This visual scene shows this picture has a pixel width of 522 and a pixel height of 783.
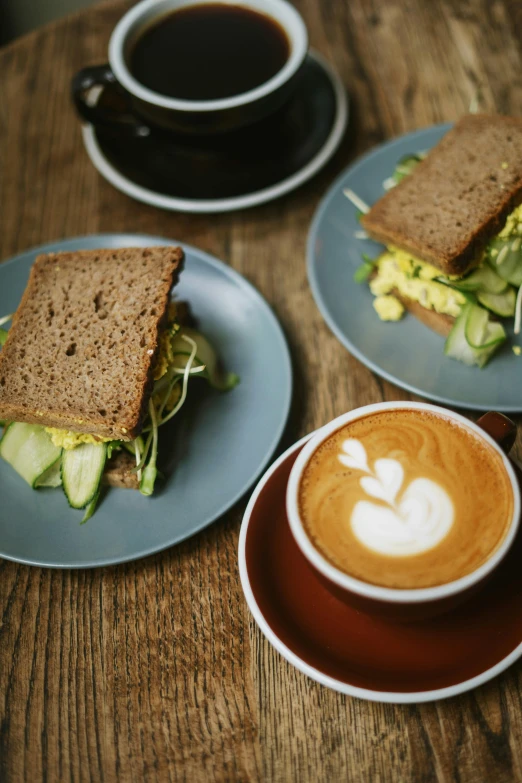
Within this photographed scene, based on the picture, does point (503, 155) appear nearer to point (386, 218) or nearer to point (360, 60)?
point (386, 218)

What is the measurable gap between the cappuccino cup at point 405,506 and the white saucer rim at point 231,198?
770 millimetres

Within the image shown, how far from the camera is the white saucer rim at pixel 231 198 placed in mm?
1653

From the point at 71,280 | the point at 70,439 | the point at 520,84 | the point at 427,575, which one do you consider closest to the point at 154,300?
the point at 71,280

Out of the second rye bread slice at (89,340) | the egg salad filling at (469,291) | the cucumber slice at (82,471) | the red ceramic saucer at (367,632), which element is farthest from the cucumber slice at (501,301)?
the cucumber slice at (82,471)

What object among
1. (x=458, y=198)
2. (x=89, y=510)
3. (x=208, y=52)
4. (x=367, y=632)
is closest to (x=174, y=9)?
(x=208, y=52)

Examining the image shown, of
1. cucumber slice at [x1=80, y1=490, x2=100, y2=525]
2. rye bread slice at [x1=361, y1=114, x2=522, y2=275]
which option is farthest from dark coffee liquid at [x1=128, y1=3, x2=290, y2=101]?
cucumber slice at [x1=80, y1=490, x2=100, y2=525]

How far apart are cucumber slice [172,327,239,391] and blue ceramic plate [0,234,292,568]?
0.02 meters

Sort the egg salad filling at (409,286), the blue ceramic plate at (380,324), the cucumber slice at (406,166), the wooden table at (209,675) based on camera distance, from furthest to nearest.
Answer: the cucumber slice at (406,166), the egg salad filling at (409,286), the blue ceramic plate at (380,324), the wooden table at (209,675)

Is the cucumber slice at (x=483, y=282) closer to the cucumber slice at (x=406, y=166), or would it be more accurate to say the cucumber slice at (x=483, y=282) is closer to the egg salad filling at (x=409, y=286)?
the egg salad filling at (x=409, y=286)

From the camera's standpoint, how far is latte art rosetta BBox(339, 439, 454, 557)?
38.9 inches

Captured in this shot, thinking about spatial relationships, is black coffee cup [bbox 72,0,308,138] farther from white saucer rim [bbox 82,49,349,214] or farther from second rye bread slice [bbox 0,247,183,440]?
second rye bread slice [bbox 0,247,183,440]

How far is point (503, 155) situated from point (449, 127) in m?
0.24

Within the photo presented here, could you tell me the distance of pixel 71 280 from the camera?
1.43m

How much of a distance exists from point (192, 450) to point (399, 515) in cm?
50
